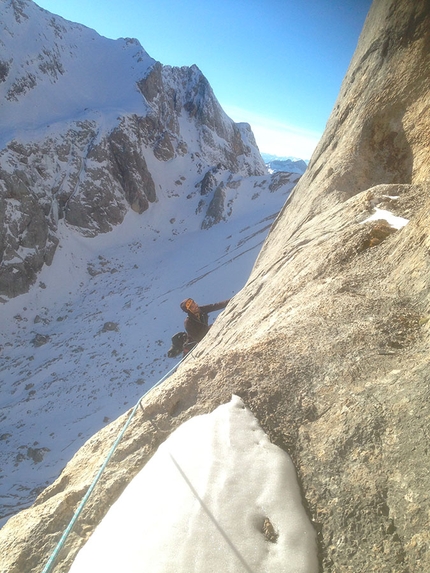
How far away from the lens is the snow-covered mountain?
18547mm

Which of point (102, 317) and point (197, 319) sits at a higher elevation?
point (197, 319)

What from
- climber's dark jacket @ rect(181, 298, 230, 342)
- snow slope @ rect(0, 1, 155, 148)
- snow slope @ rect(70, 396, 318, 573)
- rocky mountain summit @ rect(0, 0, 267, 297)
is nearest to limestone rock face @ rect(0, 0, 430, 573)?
snow slope @ rect(70, 396, 318, 573)

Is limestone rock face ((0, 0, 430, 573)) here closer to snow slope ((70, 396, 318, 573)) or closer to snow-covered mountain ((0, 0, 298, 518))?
snow slope ((70, 396, 318, 573))

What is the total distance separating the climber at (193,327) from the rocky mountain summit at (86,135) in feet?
98.3

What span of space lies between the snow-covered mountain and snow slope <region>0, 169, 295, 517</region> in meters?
0.13

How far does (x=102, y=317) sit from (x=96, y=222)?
65.3ft

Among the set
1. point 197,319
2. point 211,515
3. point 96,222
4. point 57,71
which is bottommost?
point 197,319

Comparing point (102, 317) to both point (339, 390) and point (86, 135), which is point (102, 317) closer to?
point (339, 390)

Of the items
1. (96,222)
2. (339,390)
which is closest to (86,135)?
(96,222)

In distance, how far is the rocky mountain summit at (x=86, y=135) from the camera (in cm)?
3666

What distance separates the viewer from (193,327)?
9484 millimetres

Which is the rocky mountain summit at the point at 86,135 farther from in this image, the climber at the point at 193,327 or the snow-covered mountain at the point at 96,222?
the climber at the point at 193,327

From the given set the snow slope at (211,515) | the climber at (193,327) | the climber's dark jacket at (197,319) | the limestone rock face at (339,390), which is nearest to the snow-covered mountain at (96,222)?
the climber at (193,327)

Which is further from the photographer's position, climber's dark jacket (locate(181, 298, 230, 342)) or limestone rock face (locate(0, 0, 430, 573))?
climber's dark jacket (locate(181, 298, 230, 342))
